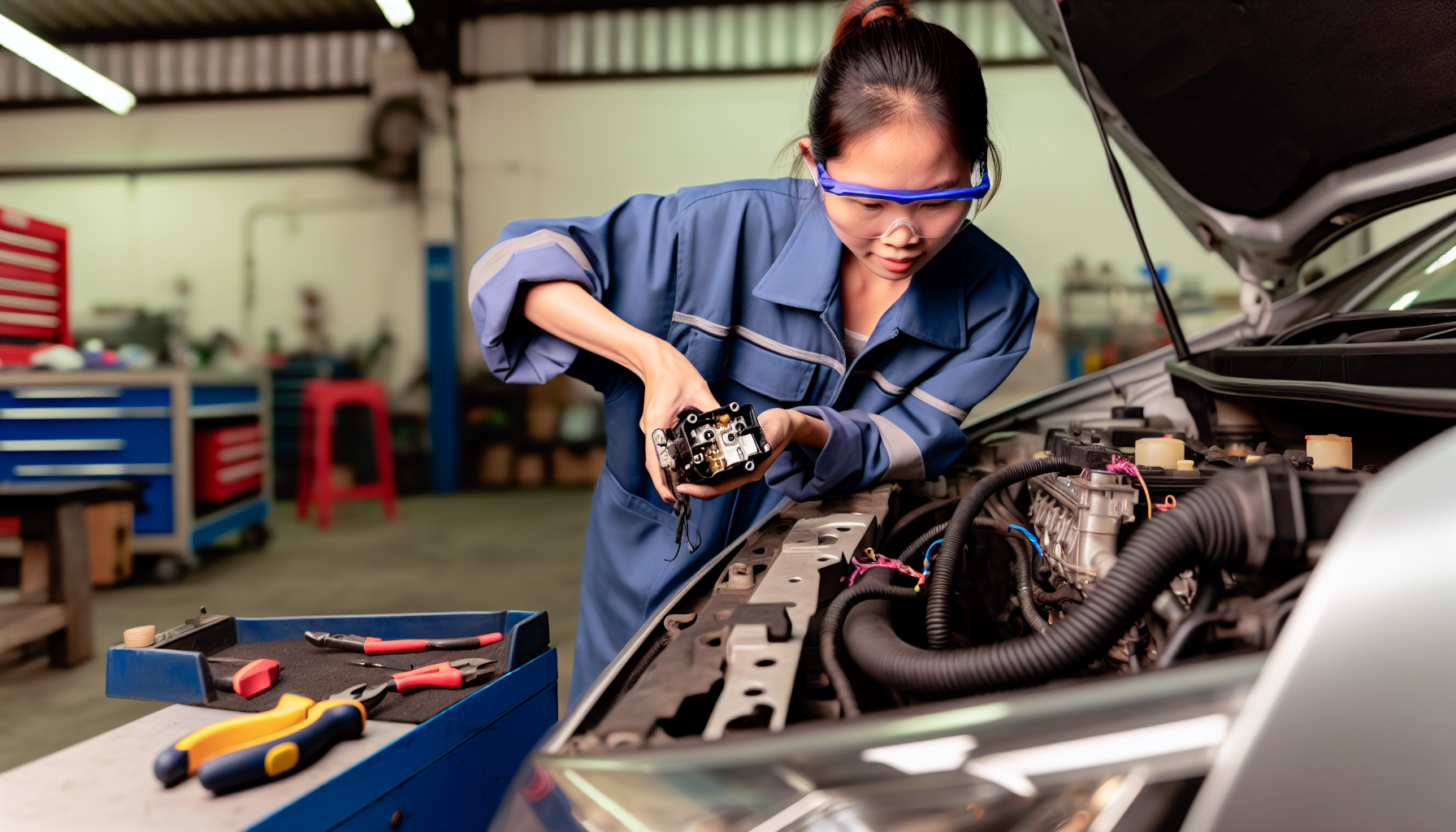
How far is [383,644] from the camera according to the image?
0.97 metres

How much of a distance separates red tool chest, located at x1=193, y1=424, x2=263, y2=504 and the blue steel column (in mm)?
2305

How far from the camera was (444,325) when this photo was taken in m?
7.00

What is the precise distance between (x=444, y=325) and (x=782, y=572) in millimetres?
6755

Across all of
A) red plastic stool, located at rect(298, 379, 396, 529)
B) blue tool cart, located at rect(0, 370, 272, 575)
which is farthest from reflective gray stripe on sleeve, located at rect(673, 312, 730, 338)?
red plastic stool, located at rect(298, 379, 396, 529)

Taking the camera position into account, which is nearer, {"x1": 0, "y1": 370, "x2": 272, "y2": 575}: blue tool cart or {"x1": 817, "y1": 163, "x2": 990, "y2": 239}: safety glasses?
{"x1": 817, "y1": 163, "x2": 990, "y2": 239}: safety glasses

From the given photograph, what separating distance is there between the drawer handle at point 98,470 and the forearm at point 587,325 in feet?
12.3

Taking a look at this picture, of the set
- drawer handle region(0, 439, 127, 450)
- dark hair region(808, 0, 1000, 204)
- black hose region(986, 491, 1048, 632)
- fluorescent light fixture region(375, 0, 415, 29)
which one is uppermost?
fluorescent light fixture region(375, 0, 415, 29)

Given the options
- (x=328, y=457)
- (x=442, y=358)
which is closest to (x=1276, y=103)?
(x=328, y=457)

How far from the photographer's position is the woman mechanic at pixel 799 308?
1.05 metres

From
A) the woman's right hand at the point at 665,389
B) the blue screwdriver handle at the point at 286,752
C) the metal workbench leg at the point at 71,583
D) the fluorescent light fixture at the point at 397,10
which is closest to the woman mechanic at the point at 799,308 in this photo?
the woman's right hand at the point at 665,389

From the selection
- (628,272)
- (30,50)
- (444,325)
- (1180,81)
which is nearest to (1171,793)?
(628,272)

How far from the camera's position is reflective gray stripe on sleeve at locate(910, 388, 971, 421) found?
1.27 metres

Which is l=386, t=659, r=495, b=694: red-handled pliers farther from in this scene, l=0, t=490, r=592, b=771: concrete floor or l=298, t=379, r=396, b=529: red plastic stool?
l=298, t=379, r=396, b=529: red plastic stool

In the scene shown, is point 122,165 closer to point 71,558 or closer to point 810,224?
point 71,558
